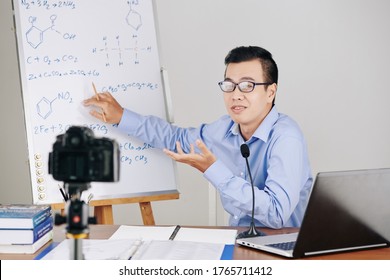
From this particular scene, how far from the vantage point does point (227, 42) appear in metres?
2.99

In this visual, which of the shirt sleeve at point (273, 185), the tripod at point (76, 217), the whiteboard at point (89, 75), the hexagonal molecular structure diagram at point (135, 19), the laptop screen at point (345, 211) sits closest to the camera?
the tripod at point (76, 217)

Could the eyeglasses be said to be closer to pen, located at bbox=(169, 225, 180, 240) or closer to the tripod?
pen, located at bbox=(169, 225, 180, 240)

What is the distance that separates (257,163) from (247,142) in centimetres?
9

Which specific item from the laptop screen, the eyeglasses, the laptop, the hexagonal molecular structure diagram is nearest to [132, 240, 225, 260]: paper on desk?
the laptop

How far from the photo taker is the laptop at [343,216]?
4.14 feet

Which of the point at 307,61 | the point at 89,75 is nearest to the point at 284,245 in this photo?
the point at 89,75

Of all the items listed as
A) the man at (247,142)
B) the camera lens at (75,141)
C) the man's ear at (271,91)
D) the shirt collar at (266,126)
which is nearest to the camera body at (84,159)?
the camera lens at (75,141)

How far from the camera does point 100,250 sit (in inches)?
54.7

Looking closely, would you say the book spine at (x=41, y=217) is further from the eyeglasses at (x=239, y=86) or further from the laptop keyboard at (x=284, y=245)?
the eyeglasses at (x=239, y=86)

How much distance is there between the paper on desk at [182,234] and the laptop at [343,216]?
14 centimetres

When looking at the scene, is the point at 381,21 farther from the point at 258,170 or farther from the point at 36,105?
the point at 36,105

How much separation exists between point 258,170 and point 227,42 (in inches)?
46.0

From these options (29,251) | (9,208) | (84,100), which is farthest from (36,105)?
(29,251)

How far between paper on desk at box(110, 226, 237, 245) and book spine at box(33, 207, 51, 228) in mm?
195
